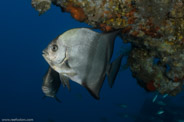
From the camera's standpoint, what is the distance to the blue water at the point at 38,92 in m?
40.5

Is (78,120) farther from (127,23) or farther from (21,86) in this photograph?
(127,23)

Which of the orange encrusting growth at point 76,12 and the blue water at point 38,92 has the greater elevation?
the orange encrusting growth at point 76,12

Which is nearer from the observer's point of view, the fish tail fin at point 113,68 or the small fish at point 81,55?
the small fish at point 81,55

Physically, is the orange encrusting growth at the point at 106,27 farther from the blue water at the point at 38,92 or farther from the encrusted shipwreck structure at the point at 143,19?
the blue water at the point at 38,92

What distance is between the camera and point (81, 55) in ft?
6.19

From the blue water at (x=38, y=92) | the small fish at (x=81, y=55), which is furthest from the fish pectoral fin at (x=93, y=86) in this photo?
the blue water at (x=38, y=92)

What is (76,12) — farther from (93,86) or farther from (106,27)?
(93,86)

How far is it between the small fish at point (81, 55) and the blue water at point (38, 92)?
68.6ft

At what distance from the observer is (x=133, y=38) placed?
3.86 m

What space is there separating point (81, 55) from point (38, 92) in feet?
171

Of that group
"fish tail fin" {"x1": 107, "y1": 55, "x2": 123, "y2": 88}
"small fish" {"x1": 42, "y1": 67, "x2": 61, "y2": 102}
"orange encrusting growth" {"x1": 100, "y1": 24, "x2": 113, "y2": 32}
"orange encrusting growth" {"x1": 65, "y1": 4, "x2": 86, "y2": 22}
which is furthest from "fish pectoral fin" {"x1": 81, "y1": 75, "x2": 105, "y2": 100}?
"small fish" {"x1": 42, "y1": 67, "x2": 61, "y2": 102}

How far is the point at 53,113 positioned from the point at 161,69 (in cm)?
4047

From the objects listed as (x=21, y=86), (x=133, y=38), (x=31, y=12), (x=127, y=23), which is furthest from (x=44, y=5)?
(x=31, y=12)

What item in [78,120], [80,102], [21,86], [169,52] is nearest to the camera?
[169,52]
